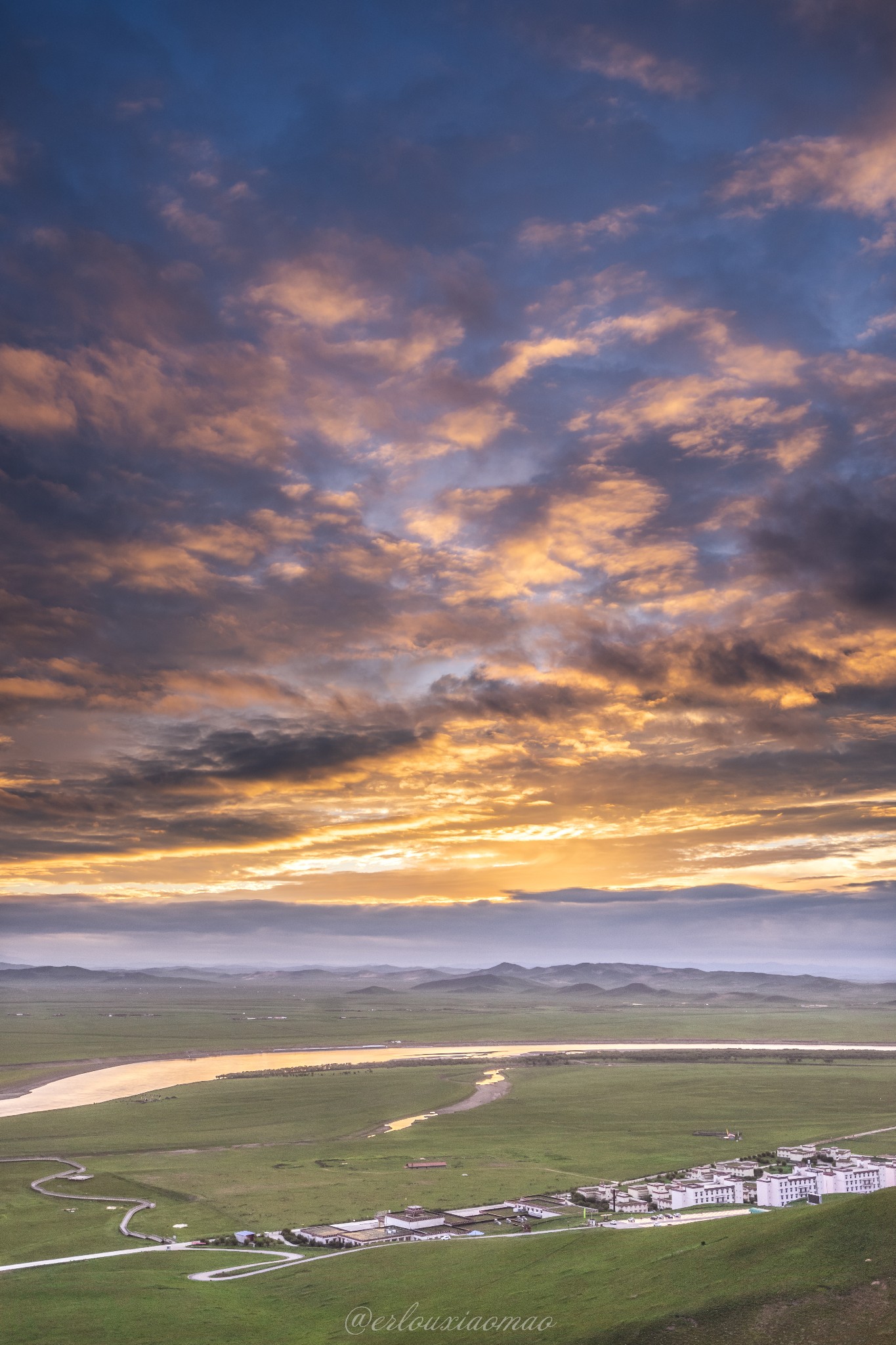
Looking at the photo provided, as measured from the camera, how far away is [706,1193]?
319ft

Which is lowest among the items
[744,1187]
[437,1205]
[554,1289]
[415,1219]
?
[744,1187]

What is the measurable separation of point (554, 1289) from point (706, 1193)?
38041 millimetres

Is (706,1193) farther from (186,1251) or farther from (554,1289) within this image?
(186,1251)

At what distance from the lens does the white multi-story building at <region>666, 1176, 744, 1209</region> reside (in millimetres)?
95438

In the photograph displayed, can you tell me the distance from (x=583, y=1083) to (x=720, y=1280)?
145 metres

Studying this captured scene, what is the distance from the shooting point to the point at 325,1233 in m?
87.0

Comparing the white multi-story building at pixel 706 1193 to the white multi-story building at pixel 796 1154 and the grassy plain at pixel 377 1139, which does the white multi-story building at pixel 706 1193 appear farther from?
the white multi-story building at pixel 796 1154

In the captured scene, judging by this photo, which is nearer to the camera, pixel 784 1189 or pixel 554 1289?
pixel 554 1289

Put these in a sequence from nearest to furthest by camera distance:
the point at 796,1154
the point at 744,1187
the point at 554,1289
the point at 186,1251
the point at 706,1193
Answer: the point at 554,1289
the point at 186,1251
the point at 706,1193
the point at 744,1187
the point at 796,1154

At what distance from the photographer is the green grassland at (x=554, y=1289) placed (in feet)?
173

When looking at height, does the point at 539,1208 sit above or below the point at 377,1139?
above

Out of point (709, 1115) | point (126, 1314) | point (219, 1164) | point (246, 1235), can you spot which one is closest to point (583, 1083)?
point (709, 1115)

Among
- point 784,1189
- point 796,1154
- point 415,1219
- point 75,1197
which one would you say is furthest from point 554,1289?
point 796,1154

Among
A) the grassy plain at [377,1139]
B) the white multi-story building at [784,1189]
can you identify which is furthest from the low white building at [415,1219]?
the white multi-story building at [784,1189]
